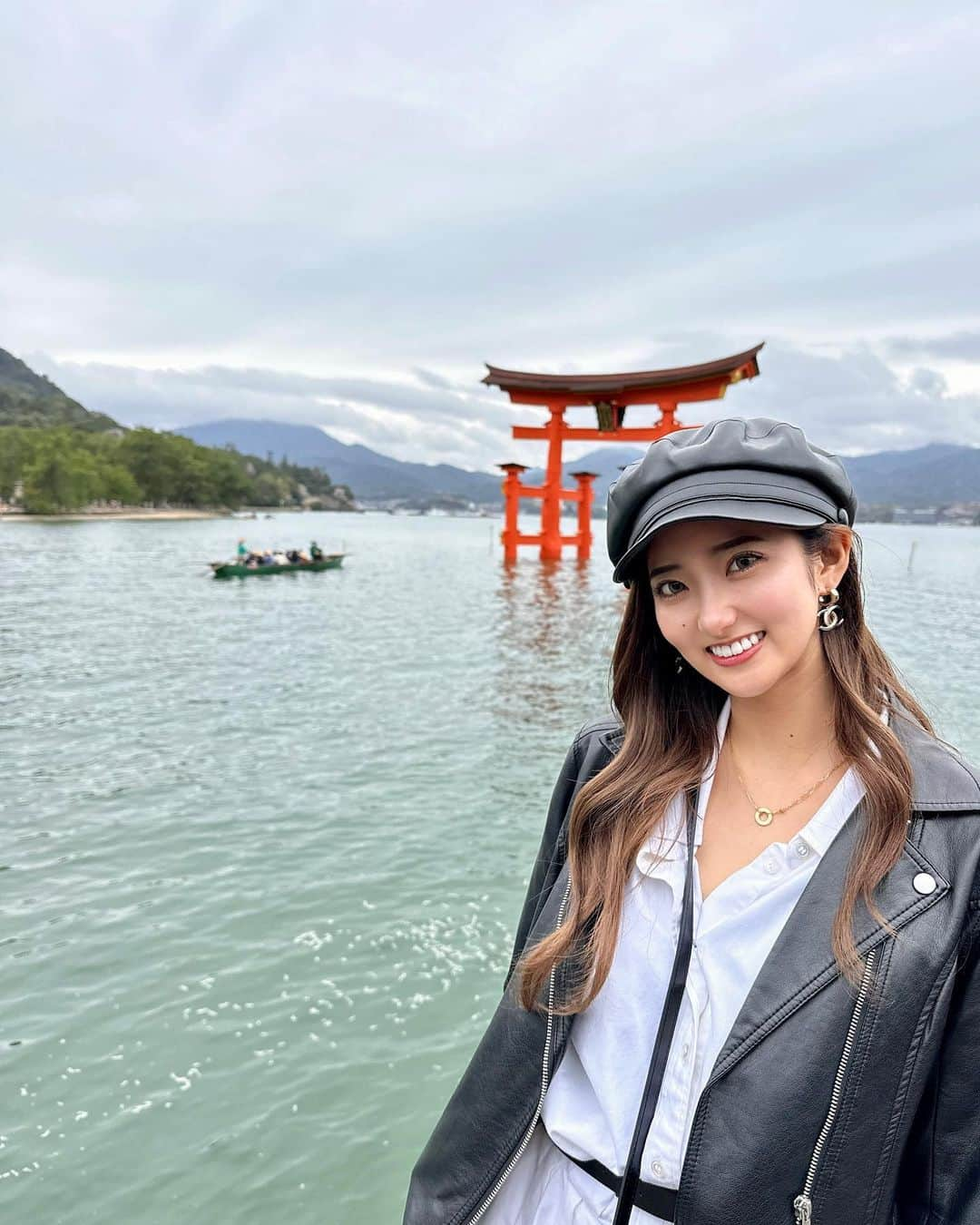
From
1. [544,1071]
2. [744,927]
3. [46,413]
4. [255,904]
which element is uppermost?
[46,413]

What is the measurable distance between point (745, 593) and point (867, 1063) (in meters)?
0.67

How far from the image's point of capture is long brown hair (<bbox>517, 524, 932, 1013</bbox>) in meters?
1.12

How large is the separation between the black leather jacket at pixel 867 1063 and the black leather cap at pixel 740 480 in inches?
16.9

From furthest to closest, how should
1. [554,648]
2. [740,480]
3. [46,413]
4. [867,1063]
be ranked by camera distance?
[46,413]
[554,648]
[740,480]
[867,1063]

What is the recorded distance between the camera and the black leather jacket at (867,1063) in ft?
3.40

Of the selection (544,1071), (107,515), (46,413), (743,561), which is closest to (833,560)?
(743,561)

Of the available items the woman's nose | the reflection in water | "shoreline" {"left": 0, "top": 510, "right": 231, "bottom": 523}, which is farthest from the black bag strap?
"shoreline" {"left": 0, "top": 510, "right": 231, "bottom": 523}

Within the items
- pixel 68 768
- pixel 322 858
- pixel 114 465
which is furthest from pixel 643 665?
pixel 114 465

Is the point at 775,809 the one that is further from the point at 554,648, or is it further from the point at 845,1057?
the point at 554,648

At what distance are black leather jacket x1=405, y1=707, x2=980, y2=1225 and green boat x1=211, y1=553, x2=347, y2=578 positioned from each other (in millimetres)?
25562

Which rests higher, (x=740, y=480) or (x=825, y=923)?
(x=740, y=480)

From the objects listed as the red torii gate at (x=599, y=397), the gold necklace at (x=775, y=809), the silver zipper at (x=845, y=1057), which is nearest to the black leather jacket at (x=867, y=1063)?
the silver zipper at (x=845, y=1057)

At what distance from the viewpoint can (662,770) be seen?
4.73ft

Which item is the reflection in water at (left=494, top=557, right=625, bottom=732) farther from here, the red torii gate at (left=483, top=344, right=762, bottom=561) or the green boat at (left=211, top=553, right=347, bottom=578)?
the green boat at (left=211, top=553, right=347, bottom=578)
